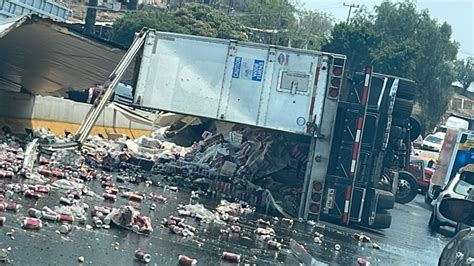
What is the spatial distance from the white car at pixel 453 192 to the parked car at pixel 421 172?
11639 mm

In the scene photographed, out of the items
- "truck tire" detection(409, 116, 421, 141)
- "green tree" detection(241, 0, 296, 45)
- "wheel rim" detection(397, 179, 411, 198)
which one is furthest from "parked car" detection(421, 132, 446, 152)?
"green tree" detection(241, 0, 296, 45)

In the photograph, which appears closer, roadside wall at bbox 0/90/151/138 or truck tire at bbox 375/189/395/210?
truck tire at bbox 375/189/395/210

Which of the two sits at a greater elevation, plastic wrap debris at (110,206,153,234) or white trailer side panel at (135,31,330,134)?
white trailer side panel at (135,31,330,134)

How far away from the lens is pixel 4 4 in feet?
134

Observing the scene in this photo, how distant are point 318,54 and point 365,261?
6.16 metres

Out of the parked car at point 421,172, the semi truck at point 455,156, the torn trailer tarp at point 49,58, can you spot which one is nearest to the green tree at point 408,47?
the parked car at point 421,172

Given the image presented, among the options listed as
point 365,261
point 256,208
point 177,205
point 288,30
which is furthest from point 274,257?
point 288,30

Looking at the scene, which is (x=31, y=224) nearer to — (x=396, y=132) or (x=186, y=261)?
(x=186, y=261)

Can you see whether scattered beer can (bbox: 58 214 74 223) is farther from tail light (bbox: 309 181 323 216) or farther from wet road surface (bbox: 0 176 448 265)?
tail light (bbox: 309 181 323 216)

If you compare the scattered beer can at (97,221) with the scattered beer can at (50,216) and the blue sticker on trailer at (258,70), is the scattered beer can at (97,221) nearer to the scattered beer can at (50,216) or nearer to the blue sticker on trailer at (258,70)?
the scattered beer can at (50,216)

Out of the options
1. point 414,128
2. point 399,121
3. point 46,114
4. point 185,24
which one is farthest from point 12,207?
point 185,24

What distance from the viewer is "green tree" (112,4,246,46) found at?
2685 inches

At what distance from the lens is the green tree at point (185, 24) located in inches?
2685

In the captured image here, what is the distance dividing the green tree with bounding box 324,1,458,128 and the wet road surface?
47420 mm
